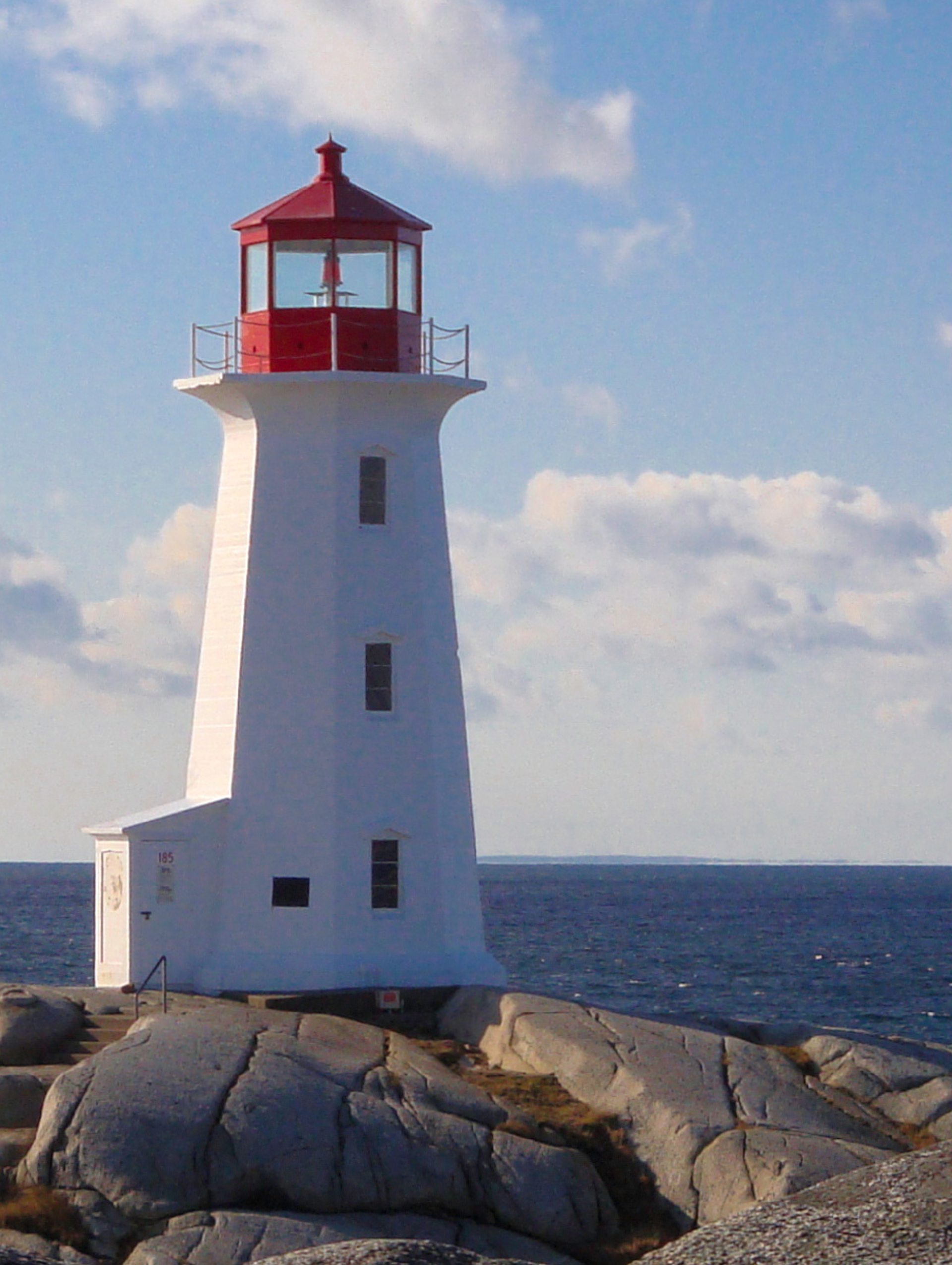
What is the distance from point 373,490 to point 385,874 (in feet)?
18.4

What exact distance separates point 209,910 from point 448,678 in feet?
15.8

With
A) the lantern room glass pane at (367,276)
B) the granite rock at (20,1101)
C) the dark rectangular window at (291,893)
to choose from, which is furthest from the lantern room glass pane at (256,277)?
the granite rock at (20,1101)

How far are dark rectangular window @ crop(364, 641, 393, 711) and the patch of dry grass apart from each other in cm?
971

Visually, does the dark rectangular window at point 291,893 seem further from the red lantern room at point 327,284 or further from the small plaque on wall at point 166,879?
the red lantern room at point 327,284

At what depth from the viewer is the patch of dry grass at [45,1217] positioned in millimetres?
19203

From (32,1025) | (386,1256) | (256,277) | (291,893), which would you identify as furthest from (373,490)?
(386,1256)

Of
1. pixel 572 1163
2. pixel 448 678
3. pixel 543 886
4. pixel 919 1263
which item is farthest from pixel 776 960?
pixel 543 886

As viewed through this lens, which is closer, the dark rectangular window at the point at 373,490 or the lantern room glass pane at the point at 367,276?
the dark rectangular window at the point at 373,490

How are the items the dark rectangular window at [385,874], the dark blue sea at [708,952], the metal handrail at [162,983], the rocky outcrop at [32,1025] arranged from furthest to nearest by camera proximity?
the dark blue sea at [708,952], the dark rectangular window at [385,874], the metal handrail at [162,983], the rocky outcrop at [32,1025]

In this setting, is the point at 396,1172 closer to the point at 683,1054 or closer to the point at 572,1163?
the point at 572,1163

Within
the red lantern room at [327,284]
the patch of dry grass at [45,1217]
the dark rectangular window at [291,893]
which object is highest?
the red lantern room at [327,284]

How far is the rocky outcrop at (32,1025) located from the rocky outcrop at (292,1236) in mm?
4642

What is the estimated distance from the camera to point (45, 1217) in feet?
63.5

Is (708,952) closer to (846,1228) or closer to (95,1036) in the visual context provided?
(95,1036)
